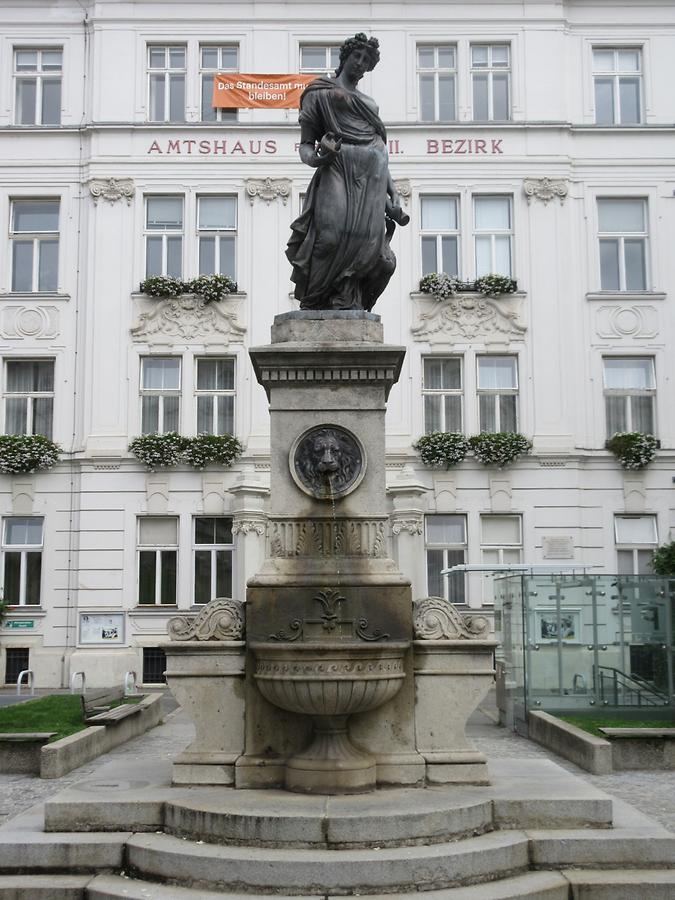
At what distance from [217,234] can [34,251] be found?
479 cm

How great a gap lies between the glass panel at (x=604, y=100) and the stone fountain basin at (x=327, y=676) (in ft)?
79.9

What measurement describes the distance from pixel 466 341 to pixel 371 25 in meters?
8.76

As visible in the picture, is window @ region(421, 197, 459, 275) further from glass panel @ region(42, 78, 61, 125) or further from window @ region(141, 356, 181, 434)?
glass panel @ region(42, 78, 61, 125)

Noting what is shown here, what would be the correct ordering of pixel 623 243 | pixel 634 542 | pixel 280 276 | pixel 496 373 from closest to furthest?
pixel 634 542
pixel 496 373
pixel 280 276
pixel 623 243

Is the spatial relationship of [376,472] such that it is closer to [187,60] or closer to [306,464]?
[306,464]

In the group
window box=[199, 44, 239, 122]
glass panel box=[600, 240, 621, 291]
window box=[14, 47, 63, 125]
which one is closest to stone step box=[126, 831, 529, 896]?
glass panel box=[600, 240, 621, 291]

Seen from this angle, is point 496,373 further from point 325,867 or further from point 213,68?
point 325,867

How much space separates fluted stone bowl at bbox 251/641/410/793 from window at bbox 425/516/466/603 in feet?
61.4

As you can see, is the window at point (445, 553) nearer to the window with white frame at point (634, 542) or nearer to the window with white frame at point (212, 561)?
the window with white frame at point (634, 542)

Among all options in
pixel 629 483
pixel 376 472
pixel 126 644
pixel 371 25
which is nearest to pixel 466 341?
pixel 629 483

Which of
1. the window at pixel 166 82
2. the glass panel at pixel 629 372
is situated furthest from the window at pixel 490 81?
the window at pixel 166 82

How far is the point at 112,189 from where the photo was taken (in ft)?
93.8

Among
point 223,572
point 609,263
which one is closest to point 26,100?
point 223,572

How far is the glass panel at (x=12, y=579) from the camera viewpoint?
27.6 meters
